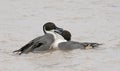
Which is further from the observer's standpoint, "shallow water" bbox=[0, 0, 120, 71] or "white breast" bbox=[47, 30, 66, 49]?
"white breast" bbox=[47, 30, 66, 49]

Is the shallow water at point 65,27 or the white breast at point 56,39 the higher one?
the white breast at point 56,39

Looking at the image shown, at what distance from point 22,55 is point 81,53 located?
1.17m

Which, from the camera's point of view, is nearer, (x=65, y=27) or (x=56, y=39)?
(x=56, y=39)

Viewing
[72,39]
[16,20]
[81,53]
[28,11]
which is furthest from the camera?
[28,11]

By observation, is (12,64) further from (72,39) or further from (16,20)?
(16,20)

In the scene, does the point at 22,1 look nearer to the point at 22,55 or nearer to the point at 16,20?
the point at 16,20

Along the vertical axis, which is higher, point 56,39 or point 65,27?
point 56,39

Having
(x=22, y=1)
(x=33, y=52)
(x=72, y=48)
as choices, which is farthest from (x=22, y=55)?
(x=22, y=1)

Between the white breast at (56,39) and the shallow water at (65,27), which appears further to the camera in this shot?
the white breast at (56,39)

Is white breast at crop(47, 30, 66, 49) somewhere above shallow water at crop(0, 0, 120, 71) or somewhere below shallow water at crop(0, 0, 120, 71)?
above

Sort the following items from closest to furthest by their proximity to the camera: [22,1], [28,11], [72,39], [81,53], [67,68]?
[67,68] → [81,53] → [72,39] → [28,11] → [22,1]

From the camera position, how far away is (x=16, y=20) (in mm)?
16203

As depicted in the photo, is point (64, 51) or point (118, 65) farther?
point (64, 51)

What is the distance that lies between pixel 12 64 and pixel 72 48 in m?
1.50
